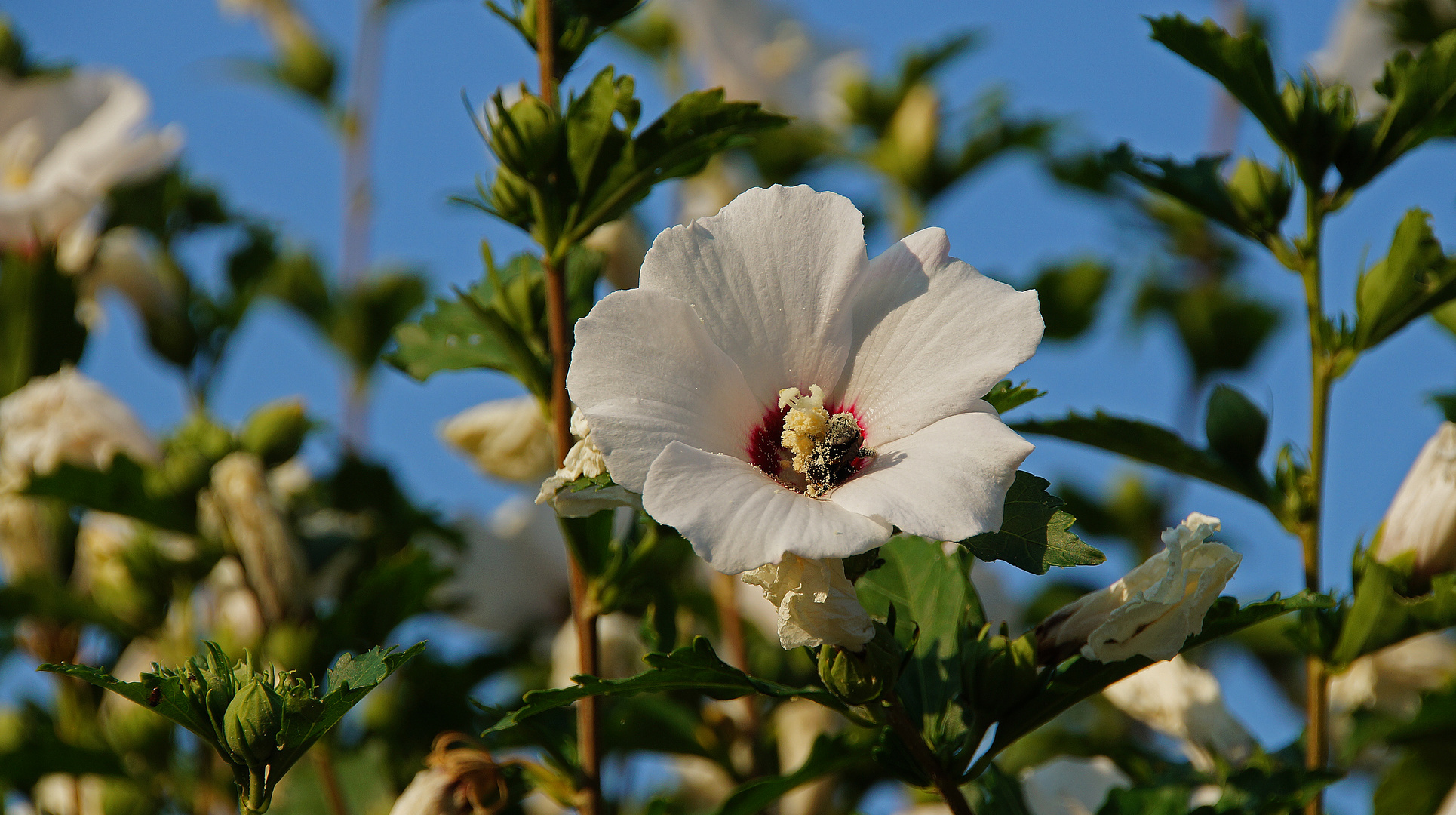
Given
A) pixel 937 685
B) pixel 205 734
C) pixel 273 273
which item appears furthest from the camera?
pixel 273 273

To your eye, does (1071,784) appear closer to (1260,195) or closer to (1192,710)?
(1192,710)

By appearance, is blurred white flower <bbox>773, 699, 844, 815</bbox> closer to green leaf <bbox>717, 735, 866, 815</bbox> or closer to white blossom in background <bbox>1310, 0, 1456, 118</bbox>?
green leaf <bbox>717, 735, 866, 815</bbox>

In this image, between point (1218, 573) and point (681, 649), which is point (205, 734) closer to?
point (681, 649)

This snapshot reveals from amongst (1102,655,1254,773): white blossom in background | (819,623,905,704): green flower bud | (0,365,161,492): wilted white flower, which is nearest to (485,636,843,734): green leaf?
(819,623,905,704): green flower bud

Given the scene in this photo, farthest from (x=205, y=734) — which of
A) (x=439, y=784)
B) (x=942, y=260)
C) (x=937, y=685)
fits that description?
(x=942, y=260)

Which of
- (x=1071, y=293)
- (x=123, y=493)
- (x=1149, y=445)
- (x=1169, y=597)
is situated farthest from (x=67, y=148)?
(x=1169, y=597)
